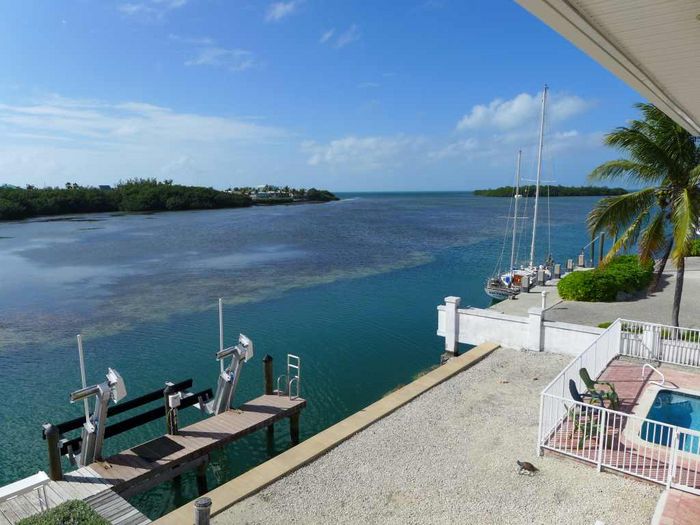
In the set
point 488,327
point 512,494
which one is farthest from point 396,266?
point 512,494

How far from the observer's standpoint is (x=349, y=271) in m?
36.4

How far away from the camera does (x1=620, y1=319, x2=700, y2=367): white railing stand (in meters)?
12.3

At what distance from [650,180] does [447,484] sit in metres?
10.5

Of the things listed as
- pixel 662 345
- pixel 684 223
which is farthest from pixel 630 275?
pixel 684 223

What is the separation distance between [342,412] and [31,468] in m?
7.26

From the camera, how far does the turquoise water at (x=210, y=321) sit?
13242 millimetres

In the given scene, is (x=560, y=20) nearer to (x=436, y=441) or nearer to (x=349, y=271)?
(x=436, y=441)

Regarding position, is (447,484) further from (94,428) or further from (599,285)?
(599,285)

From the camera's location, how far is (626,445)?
8.37m

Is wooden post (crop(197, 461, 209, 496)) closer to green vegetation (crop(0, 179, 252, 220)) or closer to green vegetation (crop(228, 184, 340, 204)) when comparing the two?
green vegetation (crop(0, 179, 252, 220))

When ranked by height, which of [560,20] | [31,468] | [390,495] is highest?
[560,20]

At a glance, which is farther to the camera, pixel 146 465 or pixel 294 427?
pixel 294 427

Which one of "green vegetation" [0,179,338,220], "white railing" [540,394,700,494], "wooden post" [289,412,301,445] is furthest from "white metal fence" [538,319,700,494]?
"green vegetation" [0,179,338,220]

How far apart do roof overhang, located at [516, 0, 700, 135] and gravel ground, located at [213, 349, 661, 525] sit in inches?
225
